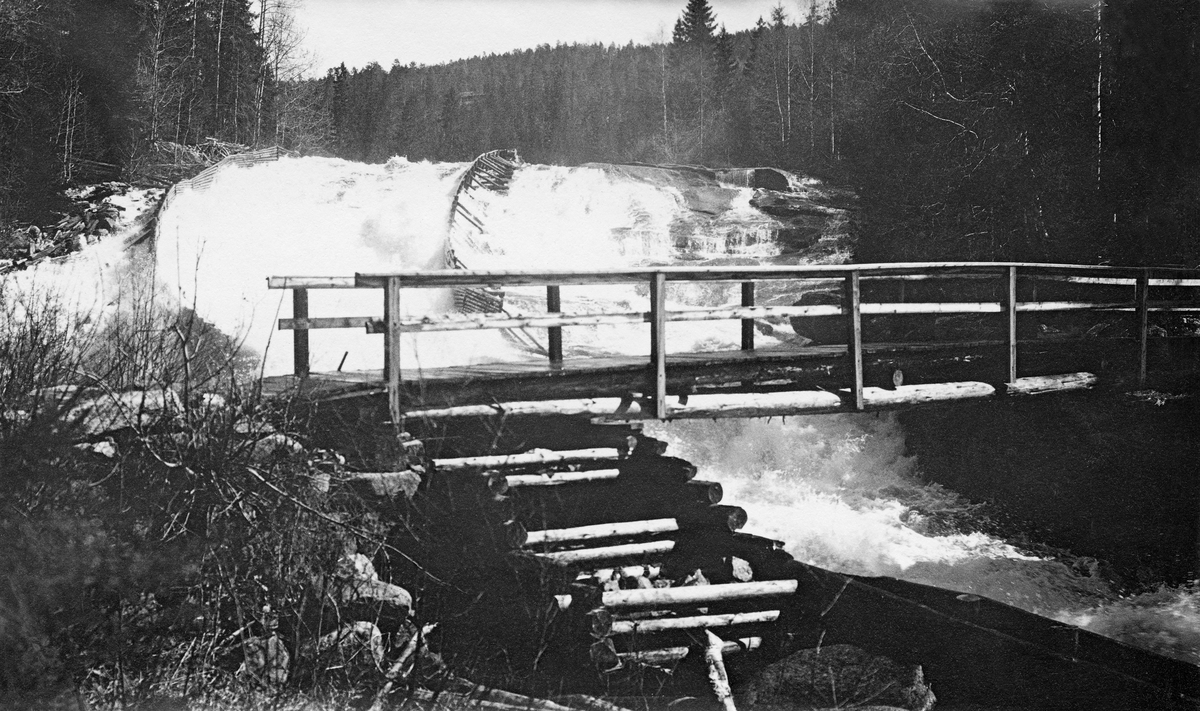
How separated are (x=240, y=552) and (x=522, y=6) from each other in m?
3.33

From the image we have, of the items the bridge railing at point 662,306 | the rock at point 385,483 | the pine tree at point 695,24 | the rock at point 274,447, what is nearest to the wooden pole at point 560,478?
the bridge railing at point 662,306

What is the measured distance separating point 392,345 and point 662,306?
5.97 feet

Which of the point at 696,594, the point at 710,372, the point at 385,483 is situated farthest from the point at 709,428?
the point at 385,483

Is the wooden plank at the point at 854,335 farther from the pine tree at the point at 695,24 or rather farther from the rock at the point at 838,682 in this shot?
the pine tree at the point at 695,24

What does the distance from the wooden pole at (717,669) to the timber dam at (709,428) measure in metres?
0.05

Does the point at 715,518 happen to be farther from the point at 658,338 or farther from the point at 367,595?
the point at 367,595

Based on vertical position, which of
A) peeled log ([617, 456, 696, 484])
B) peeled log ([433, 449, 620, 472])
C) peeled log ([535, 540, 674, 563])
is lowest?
peeled log ([535, 540, 674, 563])

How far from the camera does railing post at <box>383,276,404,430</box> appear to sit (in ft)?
16.4

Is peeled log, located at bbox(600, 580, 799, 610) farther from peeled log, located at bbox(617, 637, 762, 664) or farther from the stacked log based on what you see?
peeled log, located at bbox(617, 637, 762, 664)

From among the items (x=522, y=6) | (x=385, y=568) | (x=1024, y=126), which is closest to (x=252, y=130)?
(x=522, y=6)

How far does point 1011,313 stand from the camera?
23.9 ft

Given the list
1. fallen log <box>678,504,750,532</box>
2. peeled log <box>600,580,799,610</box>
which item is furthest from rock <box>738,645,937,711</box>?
fallen log <box>678,504,750,532</box>

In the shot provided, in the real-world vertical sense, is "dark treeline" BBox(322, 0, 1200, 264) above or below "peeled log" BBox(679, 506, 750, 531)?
above

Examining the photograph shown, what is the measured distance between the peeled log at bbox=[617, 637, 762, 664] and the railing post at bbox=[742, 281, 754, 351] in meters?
2.48
